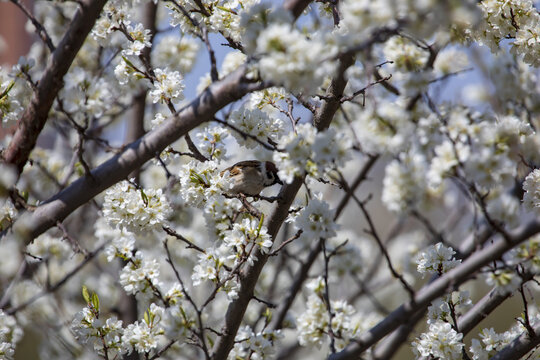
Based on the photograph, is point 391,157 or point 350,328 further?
point 350,328

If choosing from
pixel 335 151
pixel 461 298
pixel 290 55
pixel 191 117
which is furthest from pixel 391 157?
pixel 461 298

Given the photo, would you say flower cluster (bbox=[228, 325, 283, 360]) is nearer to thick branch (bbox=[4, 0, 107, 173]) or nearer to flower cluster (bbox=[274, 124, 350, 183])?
flower cluster (bbox=[274, 124, 350, 183])

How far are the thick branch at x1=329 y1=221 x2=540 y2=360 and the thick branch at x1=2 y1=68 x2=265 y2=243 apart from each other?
3.21 feet

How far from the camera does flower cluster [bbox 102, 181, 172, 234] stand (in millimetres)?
2547

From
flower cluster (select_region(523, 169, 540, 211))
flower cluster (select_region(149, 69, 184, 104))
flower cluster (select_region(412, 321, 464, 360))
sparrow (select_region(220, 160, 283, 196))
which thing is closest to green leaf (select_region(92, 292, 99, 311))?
flower cluster (select_region(149, 69, 184, 104))

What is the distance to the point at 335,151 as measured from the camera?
5.97 ft

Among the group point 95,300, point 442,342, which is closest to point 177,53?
point 95,300

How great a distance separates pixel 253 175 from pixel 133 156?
5.10 feet

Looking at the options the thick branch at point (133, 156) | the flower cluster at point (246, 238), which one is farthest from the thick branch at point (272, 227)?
the thick branch at point (133, 156)

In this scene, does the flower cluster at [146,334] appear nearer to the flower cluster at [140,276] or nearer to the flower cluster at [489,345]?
the flower cluster at [140,276]

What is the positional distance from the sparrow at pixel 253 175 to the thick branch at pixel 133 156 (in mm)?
1429

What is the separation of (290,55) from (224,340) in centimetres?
161

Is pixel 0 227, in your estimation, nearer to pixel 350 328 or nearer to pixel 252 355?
pixel 252 355

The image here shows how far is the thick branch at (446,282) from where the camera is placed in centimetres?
170
